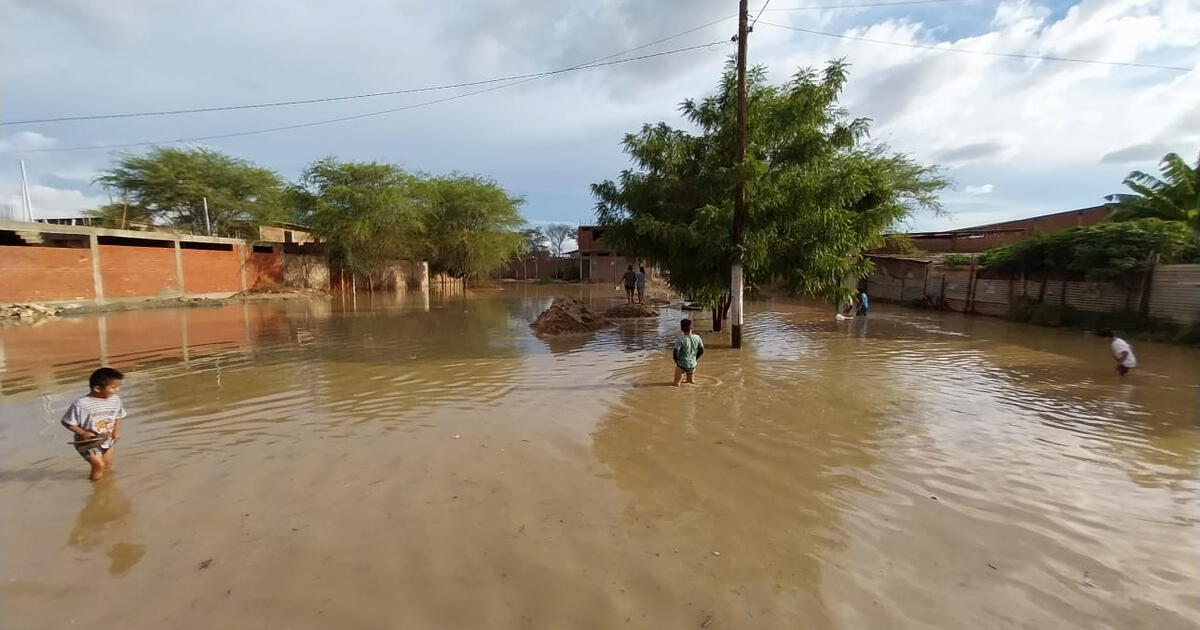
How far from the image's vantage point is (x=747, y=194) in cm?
1062

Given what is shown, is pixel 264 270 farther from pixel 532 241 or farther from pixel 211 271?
pixel 532 241

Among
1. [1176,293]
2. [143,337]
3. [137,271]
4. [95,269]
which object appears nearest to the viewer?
[1176,293]

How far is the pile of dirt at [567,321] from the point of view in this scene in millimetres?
14156

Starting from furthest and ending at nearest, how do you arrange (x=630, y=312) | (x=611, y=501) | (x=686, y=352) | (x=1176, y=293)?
1. (x=630, y=312)
2. (x=1176, y=293)
3. (x=686, y=352)
4. (x=611, y=501)

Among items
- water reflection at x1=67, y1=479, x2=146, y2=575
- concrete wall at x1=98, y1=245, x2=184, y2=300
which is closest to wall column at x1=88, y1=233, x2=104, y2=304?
concrete wall at x1=98, y1=245, x2=184, y2=300

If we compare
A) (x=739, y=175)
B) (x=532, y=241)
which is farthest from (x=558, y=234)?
(x=739, y=175)

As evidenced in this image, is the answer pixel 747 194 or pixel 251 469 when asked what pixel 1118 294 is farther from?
pixel 251 469

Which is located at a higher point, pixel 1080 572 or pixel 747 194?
pixel 747 194

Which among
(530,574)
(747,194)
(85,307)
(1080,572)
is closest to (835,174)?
(747,194)

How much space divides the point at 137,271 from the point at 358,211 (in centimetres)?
1065

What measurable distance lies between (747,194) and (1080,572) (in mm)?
8373

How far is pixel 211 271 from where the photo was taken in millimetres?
26547

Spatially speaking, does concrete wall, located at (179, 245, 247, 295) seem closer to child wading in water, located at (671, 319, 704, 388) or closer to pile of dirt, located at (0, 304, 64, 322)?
pile of dirt, located at (0, 304, 64, 322)

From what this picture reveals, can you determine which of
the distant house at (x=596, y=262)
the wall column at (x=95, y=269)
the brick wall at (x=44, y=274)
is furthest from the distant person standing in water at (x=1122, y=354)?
the distant house at (x=596, y=262)
